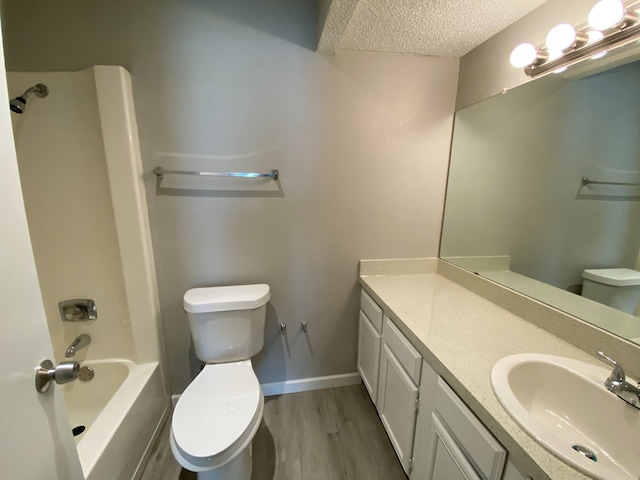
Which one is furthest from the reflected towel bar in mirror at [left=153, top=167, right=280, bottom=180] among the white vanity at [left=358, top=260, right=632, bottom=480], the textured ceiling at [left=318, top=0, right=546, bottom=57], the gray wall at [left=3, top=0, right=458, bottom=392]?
the white vanity at [left=358, top=260, right=632, bottom=480]

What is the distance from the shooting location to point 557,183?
3.84ft

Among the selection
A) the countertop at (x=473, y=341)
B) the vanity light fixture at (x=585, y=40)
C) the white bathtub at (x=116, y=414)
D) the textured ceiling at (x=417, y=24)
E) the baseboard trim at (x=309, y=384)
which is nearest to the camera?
the countertop at (x=473, y=341)

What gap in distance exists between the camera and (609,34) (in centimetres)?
89

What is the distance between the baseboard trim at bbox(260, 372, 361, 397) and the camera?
1.82 m

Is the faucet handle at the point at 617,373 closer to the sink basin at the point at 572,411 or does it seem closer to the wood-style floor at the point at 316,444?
the sink basin at the point at 572,411

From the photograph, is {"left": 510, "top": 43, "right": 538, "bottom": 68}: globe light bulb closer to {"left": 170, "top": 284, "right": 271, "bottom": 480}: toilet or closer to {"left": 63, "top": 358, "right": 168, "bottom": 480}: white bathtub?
{"left": 170, "top": 284, "right": 271, "bottom": 480}: toilet

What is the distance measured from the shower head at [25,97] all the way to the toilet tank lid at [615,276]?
8.24ft

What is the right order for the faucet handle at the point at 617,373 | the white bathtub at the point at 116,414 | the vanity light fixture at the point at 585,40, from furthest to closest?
the white bathtub at the point at 116,414 < the vanity light fixture at the point at 585,40 < the faucet handle at the point at 617,373

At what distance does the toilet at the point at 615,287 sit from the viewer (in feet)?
2.97

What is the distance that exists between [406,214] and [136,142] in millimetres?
1611

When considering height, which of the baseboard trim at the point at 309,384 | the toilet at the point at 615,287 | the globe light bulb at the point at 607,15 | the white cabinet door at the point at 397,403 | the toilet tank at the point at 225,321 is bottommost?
the baseboard trim at the point at 309,384

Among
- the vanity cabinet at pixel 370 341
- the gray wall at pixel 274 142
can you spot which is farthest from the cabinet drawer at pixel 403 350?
the gray wall at pixel 274 142

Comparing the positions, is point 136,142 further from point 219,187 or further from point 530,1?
point 530,1

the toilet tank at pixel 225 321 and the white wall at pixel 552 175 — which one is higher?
the white wall at pixel 552 175
